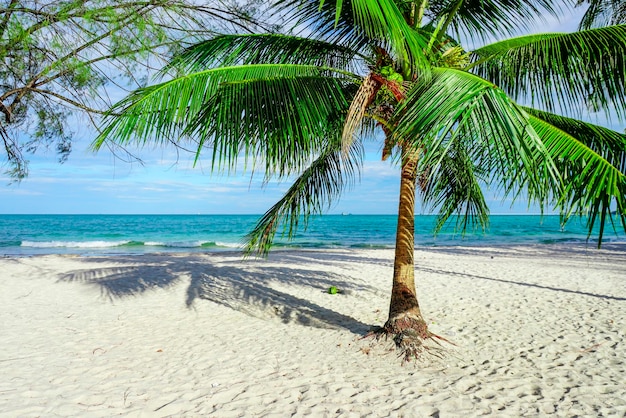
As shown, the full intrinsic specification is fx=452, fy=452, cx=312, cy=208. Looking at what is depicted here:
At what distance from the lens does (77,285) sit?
9430mm

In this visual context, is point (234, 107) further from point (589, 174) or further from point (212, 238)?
point (212, 238)

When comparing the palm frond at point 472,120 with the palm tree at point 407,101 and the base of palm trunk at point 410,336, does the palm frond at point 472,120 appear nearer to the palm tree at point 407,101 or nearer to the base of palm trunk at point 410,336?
the palm tree at point 407,101

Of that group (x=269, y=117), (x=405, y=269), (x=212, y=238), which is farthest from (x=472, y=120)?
(x=212, y=238)

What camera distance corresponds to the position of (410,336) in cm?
530

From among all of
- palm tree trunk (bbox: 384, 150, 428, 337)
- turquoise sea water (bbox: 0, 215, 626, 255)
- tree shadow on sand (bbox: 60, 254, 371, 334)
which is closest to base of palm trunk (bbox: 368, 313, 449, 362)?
palm tree trunk (bbox: 384, 150, 428, 337)

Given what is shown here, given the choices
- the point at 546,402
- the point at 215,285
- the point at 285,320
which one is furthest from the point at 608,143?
the point at 215,285

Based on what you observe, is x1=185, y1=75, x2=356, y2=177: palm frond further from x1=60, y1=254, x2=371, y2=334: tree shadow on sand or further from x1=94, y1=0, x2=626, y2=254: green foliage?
x1=60, y1=254, x2=371, y2=334: tree shadow on sand

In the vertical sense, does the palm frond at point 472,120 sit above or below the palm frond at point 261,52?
below

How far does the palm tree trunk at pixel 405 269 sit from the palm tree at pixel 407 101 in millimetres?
14

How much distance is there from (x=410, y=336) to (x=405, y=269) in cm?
79

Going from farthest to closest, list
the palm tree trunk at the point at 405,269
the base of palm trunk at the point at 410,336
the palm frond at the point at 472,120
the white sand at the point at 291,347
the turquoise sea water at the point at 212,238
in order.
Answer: the turquoise sea water at the point at 212,238 → the palm tree trunk at the point at 405,269 → the base of palm trunk at the point at 410,336 → the white sand at the point at 291,347 → the palm frond at the point at 472,120

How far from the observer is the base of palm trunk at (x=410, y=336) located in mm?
5184

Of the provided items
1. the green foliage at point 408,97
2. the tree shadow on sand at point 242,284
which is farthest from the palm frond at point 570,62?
the tree shadow on sand at point 242,284

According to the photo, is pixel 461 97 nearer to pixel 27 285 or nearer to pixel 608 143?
pixel 608 143
